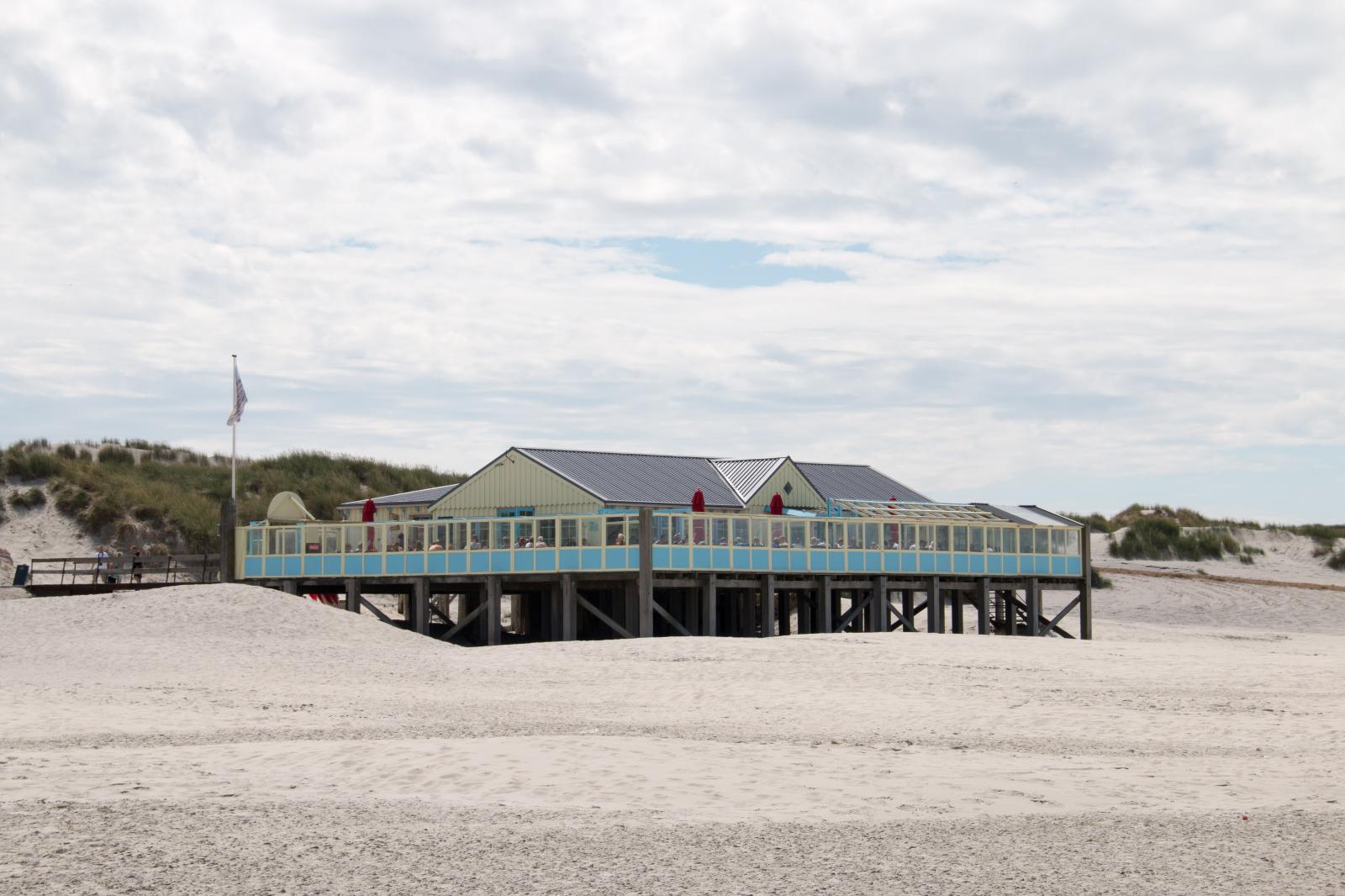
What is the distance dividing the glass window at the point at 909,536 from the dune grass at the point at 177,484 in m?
27.6

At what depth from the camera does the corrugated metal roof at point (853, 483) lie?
37.2m

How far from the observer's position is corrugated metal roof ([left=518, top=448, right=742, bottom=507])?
32406mm

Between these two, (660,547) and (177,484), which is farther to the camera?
(177,484)

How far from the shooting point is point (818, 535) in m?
30.3

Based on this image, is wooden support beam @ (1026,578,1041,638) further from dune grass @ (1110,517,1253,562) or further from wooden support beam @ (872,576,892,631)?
dune grass @ (1110,517,1253,562)

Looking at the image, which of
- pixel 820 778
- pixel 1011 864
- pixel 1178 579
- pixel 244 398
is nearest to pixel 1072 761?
pixel 820 778

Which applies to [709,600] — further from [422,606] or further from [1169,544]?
[1169,544]

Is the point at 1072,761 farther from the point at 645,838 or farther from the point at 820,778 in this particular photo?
the point at 645,838

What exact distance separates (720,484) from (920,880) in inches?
1055

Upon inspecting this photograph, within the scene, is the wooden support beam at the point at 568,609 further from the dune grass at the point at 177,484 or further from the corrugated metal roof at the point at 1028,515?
the dune grass at the point at 177,484

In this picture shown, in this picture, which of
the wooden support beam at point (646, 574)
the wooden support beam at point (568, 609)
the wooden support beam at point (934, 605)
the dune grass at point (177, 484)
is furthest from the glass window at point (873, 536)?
the dune grass at point (177, 484)

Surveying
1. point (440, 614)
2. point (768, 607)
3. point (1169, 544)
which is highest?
point (1169, 544)

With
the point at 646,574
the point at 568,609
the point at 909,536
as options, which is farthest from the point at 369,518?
the point at 909,536

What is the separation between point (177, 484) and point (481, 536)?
105ft
